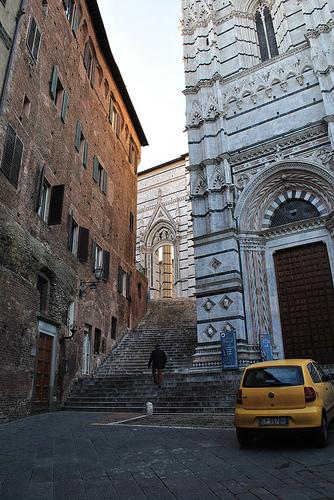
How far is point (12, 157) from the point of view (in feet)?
36.1

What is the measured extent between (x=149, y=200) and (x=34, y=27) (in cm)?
2191

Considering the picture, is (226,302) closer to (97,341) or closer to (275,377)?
(97,341)

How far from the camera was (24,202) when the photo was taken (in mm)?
11578

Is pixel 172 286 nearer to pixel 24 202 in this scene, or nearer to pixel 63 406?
pixel 63 406

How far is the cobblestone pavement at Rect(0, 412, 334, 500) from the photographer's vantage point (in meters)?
3.88

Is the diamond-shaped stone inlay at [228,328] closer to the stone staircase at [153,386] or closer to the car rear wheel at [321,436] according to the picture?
the stone staircase at [153,386]

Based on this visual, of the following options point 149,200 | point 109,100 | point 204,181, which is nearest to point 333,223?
point 204,181

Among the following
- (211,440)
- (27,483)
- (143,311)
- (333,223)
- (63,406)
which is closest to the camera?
(27,483)

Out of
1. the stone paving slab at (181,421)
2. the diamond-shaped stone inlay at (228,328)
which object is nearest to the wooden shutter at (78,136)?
the diamond-shaped stone inlay at (228,328)

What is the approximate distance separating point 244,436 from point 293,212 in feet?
38.8

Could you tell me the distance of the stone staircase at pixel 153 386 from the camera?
11805 mm

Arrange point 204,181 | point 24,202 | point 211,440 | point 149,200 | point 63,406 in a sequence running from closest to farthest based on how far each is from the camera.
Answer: point 211,440
point 24,202
point 63,406
point 204,181
point 149,200

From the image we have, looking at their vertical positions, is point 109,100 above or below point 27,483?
above

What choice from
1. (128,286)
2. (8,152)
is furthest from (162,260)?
(8,152)
